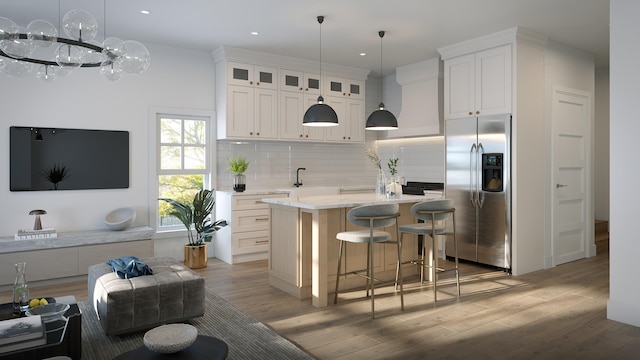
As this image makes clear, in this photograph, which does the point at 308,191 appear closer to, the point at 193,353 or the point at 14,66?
the point at 14,66

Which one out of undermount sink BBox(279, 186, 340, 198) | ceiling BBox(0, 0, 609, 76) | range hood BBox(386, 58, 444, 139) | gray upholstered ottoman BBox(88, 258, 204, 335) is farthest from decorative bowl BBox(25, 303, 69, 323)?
range hood BBox(386, 58, 444, 139)

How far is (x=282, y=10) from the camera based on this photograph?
15.1ft

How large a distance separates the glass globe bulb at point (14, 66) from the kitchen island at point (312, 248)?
7.62 feet

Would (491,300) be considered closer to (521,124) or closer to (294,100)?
(521,124)

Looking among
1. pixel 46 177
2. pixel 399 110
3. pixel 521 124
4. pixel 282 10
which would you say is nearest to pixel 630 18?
pixel 521 124

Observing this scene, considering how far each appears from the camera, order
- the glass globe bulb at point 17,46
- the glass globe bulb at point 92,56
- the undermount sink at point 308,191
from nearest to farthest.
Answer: the glass globe bulb at point 17,46
the glass globe bulb at point 92,56
the undermount sink at point 308,191

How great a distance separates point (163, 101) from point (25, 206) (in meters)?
2.01

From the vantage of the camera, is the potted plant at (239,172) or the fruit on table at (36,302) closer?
the fruit on table at (36,302)

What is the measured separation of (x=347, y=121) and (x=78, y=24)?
4.86 metres

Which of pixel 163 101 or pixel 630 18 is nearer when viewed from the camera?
pixel 630 18

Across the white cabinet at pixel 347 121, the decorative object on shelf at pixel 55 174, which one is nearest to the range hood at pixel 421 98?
the white cabinet at pixel 347 121

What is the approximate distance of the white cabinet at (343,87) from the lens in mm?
6961

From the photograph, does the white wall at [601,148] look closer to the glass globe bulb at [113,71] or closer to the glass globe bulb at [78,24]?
the glass globe bulb at [113,71]

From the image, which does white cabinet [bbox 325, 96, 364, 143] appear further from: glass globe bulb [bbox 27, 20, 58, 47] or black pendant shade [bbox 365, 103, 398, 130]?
glass globe bulb [bbox 27, 20, 58, 47]
